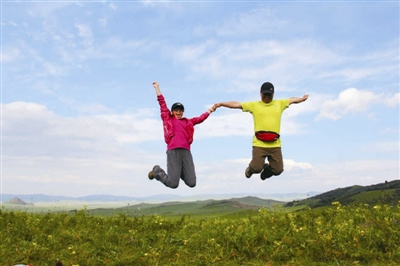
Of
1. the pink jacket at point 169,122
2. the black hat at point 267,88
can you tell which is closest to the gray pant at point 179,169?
the pink jacket at point 169,122

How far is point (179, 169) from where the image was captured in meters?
11.2

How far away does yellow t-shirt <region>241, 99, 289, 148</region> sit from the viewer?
1095 centimetres

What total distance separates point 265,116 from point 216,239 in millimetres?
3360

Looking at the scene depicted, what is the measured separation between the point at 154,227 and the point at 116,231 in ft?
3.50

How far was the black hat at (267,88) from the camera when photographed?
36.0 ft

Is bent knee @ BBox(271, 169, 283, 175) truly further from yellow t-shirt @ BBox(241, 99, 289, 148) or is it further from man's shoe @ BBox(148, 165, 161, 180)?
man's shoe @ BBox(148, 165, 161, 180)

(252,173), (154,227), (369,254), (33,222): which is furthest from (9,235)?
(369,254)

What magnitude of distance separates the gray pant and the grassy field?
130cm

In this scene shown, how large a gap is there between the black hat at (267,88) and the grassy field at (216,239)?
3.51 m

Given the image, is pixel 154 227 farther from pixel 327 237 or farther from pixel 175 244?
pixel 327 237

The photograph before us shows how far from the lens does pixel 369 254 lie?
353 inches

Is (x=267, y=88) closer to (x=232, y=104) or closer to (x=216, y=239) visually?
(x=232, y=104)

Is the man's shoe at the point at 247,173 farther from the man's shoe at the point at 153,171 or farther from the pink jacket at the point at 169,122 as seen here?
the man's shoe at the point at 153,171

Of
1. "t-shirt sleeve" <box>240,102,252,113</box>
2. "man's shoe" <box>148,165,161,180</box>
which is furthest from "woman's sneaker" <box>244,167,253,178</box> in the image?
"man's shoe" <box>148,165,161,180</box>
